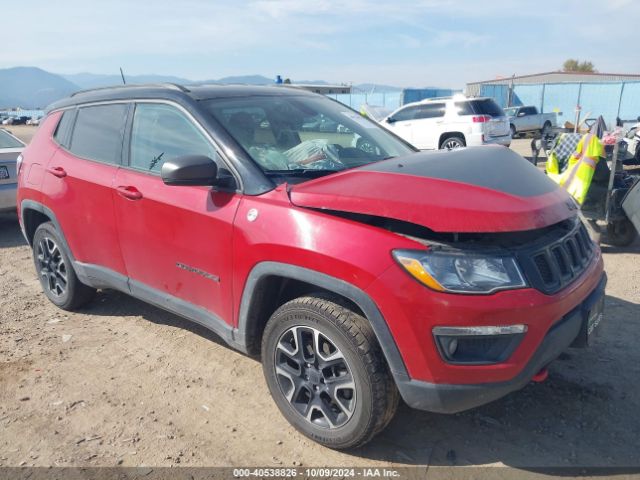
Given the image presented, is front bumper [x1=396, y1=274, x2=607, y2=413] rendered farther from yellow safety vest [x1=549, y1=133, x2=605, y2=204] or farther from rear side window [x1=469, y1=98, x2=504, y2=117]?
rear side window [x1=469, y1=98, x2=504, y2=117]

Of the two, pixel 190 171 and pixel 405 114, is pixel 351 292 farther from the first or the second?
pixel 405 114

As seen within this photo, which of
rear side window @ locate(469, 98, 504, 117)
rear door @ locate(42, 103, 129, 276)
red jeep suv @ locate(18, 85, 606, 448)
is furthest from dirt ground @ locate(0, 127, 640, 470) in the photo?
rear side window @ locate(469, 98, 504, 117)

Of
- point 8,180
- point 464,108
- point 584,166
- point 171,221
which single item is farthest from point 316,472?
point 464,108

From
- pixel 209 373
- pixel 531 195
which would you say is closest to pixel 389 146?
pixel 531 195

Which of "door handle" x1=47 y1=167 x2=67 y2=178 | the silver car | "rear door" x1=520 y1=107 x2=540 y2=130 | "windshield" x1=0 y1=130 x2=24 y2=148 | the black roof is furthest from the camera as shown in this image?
"rear door" x1=520 y1=107 x2=540 y2=130

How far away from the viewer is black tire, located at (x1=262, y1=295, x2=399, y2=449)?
239 centimetres

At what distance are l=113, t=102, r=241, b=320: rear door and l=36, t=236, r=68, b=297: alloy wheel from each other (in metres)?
1.22

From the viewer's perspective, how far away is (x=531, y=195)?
97.2 inches

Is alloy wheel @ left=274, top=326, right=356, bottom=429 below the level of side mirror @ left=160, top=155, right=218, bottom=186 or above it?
below

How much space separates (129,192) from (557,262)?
259 cm

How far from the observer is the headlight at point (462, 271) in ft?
7.18

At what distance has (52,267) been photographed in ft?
14.9

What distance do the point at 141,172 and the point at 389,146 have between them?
171 centimetres

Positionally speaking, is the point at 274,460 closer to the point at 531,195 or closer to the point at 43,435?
the point at 43,435
